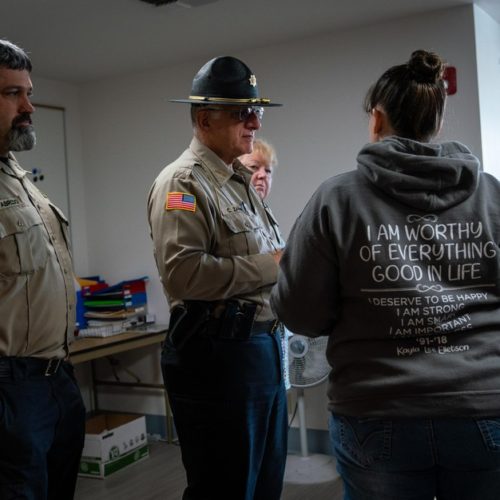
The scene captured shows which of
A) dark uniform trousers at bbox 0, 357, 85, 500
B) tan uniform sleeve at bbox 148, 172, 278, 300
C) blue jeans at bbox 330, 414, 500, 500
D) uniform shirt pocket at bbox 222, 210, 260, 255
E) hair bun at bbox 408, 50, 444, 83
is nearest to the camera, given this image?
blue jeans at bbox 330, 414, 500, 500

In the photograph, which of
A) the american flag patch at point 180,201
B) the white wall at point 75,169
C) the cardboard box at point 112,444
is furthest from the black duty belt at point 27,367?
the white wall at point 75,169

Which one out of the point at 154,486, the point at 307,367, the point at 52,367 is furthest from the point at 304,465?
the point at 52,367

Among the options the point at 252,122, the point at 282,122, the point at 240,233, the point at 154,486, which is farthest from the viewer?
the point at 282,122

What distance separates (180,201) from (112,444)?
242cm

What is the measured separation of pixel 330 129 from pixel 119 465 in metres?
2.28

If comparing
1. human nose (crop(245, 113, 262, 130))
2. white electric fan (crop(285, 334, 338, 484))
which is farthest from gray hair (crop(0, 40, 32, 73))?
white electric fan (crop(285, 334, 338, 484))

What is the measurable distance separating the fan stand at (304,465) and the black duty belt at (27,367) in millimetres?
2085

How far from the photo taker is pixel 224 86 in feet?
6.68

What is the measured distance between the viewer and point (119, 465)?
155 inches

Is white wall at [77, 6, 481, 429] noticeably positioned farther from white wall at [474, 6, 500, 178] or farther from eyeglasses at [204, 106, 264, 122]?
eyeglasses at [204, 106, 264, 122]

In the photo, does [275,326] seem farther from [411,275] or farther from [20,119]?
[20,119]

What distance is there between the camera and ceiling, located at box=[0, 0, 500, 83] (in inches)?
127

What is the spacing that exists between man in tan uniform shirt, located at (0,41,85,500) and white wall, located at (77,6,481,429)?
196cm

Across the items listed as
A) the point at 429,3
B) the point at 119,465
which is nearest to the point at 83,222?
the point at 119,465
